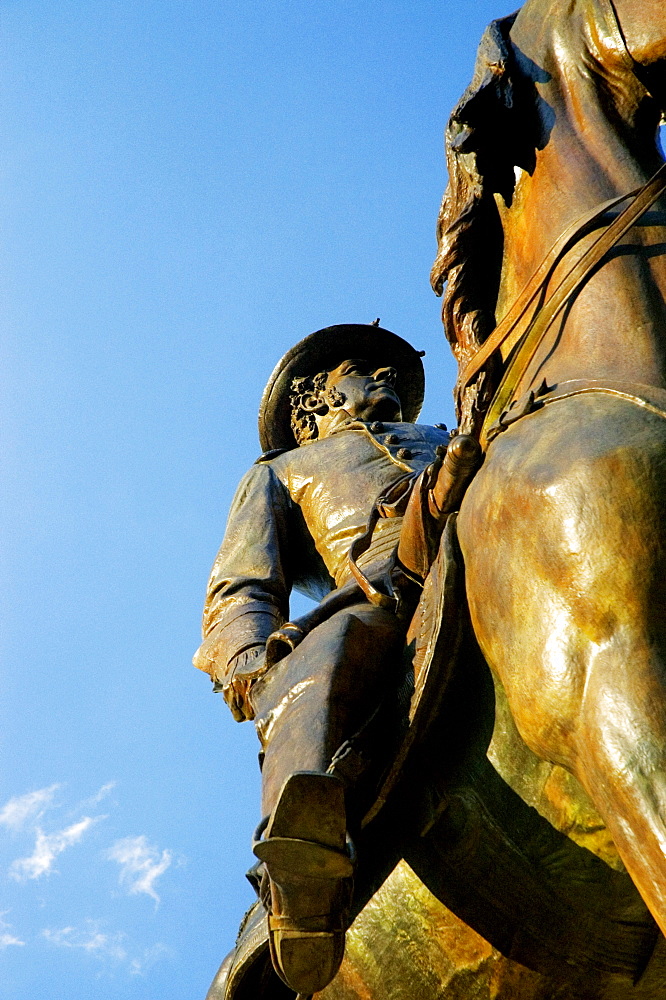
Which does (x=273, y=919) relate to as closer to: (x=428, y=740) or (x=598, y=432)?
(x=428, y=740)

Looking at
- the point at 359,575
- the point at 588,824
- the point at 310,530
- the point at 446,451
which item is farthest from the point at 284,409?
the point at 588,824

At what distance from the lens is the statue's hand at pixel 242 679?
19.2 ft

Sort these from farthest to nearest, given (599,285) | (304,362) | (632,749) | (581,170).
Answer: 1. (304,362)
2. (581,170)
3. (599,285)
4. (632,749)

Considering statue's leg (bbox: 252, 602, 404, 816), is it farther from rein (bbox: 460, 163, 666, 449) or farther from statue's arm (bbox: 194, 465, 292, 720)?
rein (bbox: 460, 163, 666, 449)

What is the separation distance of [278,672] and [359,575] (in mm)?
499

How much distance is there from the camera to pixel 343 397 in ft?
29.1

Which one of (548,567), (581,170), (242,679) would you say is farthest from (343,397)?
(548,567)

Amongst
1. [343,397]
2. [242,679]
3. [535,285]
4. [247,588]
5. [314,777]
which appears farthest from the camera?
[343,397]

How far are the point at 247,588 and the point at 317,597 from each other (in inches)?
44.9

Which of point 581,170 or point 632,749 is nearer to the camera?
point 632,749

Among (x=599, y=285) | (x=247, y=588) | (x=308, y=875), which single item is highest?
(x=247, y=588)

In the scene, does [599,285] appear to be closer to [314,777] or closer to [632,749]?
[632,749]

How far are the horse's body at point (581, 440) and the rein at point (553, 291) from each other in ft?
0.16

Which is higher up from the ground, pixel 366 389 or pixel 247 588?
pixel 366 389
